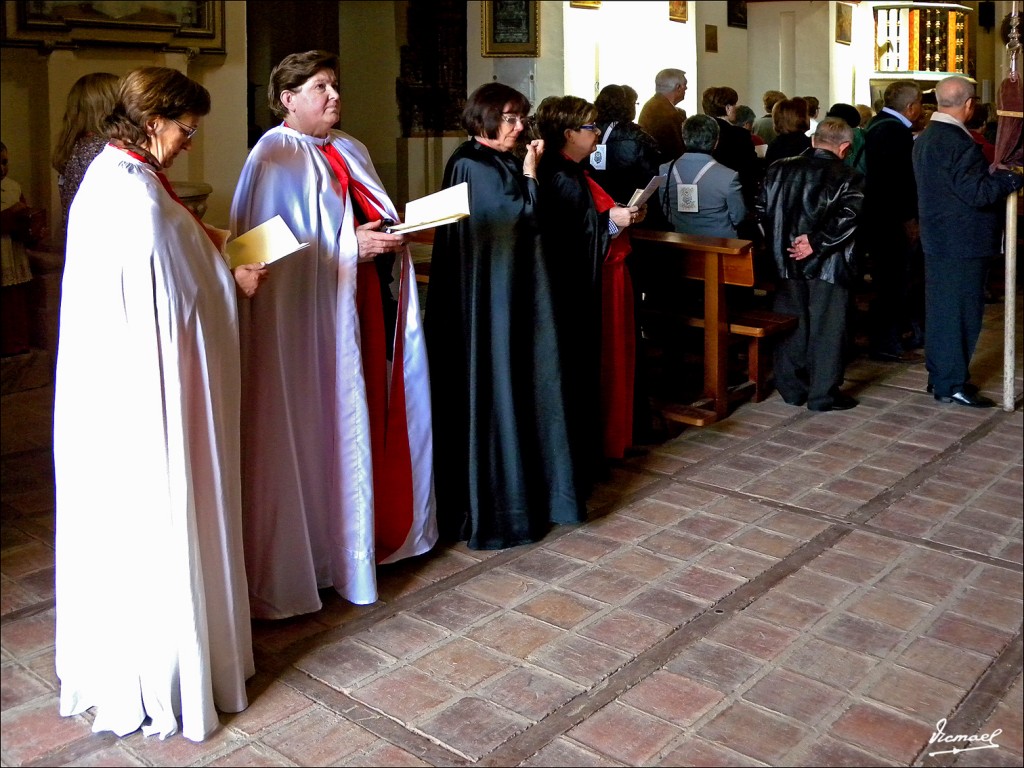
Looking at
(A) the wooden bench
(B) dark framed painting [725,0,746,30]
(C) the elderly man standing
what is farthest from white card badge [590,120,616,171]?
(B) dark framed painting [725,0,746,30]

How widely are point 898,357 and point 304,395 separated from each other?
4698 millimetres

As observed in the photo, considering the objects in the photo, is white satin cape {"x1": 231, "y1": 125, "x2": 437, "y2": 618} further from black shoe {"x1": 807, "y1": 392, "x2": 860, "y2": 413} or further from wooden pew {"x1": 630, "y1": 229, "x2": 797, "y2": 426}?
black shoe {"x1": 807, "y1": 392, "x2": 860, "y2": 413}

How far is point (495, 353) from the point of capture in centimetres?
401

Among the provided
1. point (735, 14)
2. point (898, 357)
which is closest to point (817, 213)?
point (898, 357)

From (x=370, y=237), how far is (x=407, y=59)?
9.59 metres

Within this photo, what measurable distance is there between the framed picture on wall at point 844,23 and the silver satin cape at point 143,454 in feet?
47.9

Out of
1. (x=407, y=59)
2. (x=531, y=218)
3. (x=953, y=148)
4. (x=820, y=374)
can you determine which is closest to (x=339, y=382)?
(x=531, y=218)

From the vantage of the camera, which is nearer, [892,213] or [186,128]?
[186,128]

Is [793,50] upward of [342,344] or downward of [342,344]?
upward

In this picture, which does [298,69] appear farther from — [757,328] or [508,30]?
[508,30]

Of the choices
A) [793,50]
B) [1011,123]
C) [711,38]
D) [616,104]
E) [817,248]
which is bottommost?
[817,248]

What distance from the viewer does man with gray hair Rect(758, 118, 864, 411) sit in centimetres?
578

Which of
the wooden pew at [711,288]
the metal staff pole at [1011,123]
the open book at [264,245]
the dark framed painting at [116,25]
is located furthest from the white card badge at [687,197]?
the dark framed painting at [116,25]

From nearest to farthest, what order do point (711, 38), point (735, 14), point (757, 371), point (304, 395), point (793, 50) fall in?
point (304, 395), point (757, 371), point (711, 38), point (735, 14), point (793, 50)
